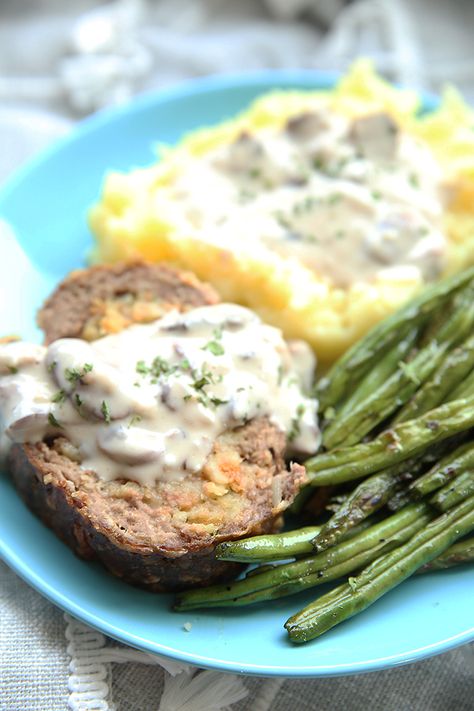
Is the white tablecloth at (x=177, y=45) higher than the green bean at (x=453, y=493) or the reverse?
higher

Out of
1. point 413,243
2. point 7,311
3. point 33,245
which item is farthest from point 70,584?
point 413,243

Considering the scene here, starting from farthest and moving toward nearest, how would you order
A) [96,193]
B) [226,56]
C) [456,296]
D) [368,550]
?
[226,56], [96,193], [456,296], [368,550]

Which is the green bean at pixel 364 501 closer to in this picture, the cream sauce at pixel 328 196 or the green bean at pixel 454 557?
the green bean at pixel 454 557

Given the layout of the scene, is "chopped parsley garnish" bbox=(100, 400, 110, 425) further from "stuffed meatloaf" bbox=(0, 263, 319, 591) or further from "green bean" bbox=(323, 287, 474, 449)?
"green bean" bbox=(323, 287, 474, 449)

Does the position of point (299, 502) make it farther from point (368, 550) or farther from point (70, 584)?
point (70, 584)

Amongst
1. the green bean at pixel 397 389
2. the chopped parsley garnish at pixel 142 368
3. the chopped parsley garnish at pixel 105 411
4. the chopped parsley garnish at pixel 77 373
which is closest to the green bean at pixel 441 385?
the green bean at pixel 397 389

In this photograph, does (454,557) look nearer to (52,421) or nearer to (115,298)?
(52,421)
